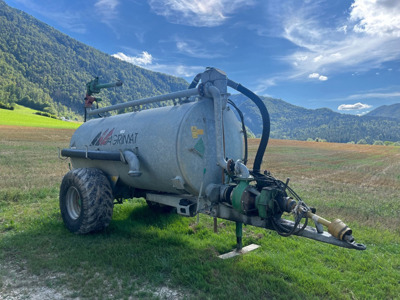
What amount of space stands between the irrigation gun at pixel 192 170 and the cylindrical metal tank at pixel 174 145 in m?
0.02

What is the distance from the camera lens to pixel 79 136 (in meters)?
7.61

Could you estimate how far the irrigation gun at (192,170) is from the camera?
4.44 meters

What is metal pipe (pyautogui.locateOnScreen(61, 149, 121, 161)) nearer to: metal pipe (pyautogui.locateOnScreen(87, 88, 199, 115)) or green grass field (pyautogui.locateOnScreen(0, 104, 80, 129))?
metal pipe (pyautogui.locateOnScreen(87, 88, 199, 115))

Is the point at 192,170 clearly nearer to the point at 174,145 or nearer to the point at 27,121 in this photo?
the point at 174,145

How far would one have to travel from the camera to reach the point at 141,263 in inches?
183

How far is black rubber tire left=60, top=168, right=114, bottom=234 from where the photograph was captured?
5.71 m

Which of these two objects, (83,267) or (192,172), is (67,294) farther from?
(192,172)

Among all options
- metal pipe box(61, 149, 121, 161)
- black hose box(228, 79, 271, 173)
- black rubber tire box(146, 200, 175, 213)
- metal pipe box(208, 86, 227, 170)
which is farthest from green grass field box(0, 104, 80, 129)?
black hose box(228, 79, 271, 173)

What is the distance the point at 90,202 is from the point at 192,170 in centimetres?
226

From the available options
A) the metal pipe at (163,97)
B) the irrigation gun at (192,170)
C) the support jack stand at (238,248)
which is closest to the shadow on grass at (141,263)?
the support jack stand at (238,248)

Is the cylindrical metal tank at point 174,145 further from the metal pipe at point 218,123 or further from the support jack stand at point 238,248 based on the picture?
the support jack stand at point 238,248

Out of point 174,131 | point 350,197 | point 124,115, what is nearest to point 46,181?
point 124,115

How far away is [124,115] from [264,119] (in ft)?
11.2

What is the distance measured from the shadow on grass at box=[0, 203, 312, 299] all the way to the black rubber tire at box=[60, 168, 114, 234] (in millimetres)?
226
